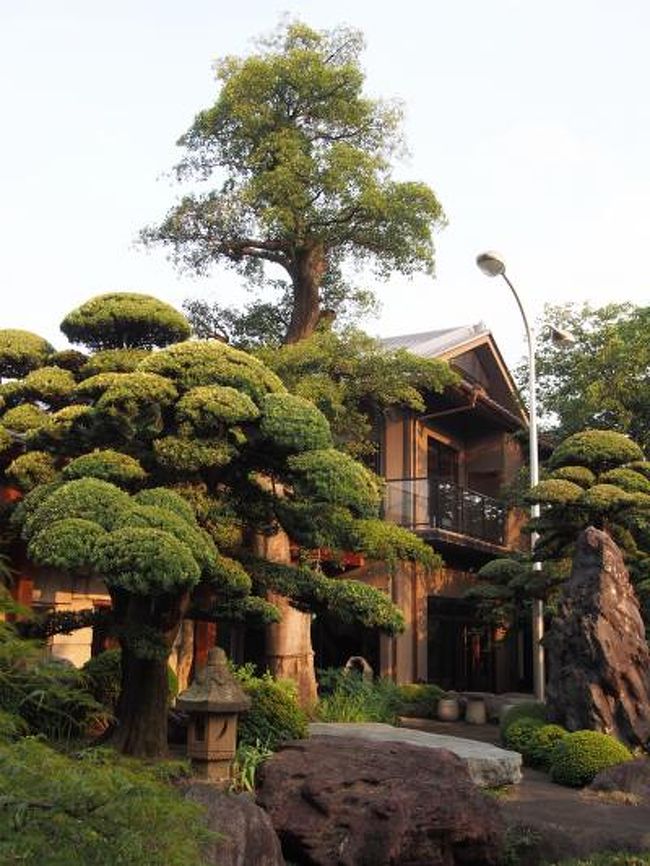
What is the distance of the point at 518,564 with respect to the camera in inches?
755

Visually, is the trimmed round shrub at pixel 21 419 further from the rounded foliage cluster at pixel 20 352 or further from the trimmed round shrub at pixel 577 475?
the trimmed round shrub at pixel 577 475

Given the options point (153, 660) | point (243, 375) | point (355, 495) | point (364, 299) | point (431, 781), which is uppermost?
point (364, 299)

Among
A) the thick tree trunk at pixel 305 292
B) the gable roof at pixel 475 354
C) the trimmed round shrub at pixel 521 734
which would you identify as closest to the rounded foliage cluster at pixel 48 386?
the thick tree trunk at pixel 305 292

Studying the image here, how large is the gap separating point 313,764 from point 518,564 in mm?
10604

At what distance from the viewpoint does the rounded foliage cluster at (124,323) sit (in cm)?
1273

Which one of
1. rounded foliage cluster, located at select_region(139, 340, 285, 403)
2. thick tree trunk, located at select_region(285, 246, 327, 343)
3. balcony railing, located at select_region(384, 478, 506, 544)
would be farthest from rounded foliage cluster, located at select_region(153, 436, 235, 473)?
balcony railing, located at select_region(384, 478, 506, 544)

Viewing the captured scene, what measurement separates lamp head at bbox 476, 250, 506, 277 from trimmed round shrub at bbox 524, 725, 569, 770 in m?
8.52

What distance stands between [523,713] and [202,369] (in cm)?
928

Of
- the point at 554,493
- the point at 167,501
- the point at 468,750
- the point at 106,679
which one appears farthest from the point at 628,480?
the point at 167,501

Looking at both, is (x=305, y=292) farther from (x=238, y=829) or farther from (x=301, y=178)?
(x=238, y=829)

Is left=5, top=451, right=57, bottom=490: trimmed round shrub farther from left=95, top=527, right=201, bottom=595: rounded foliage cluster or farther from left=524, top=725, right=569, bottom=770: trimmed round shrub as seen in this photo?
left=524, top=725, right=569, bottom=770: trimmed round shrub

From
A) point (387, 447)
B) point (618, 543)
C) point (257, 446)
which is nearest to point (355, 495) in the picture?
point (257, 446)

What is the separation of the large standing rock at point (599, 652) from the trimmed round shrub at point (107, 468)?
813cm

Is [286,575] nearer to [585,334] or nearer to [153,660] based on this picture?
[153,660]
